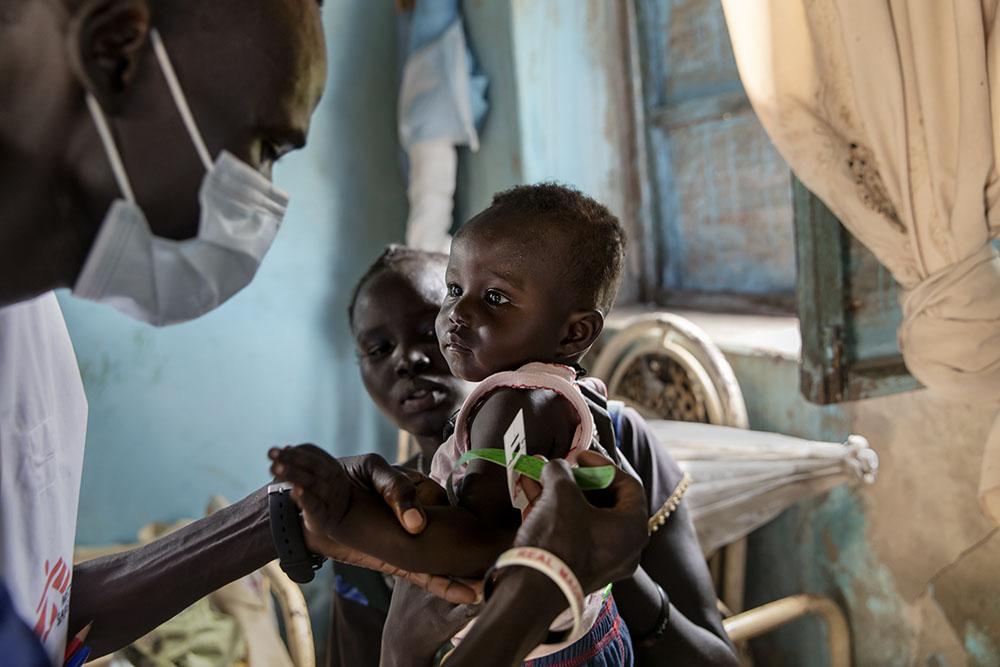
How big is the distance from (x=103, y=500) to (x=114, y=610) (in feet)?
6.98

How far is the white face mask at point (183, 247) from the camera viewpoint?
2.21ft

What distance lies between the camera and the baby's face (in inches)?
42.0

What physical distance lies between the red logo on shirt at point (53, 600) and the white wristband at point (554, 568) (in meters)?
0.49

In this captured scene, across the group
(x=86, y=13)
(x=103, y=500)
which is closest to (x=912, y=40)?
(x=86, y=13)

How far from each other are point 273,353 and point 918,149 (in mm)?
2531

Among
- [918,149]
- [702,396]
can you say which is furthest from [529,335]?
[702,396]

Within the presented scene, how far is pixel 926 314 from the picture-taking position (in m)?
1.30

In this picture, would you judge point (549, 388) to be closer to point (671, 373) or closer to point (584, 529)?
point (584, 529)

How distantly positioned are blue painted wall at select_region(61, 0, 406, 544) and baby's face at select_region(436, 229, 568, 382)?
2211 millimetres

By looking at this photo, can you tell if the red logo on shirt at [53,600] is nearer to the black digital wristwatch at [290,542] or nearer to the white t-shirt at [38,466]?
the white t-shirt at [38,466]

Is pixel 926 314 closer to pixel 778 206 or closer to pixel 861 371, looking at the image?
pixel 861 371

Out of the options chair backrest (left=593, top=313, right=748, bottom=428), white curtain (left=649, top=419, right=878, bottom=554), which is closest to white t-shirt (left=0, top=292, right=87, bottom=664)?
white curtain (left=649, top=419, right=878, bottom=554)

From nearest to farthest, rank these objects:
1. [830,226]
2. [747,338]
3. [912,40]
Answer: [912,40]
[830,226]
[747,338]

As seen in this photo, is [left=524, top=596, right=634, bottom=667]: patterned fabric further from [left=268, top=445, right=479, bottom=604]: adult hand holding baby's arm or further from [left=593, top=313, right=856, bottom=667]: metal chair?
[left=593, top=313, right=856, bottom=667]: metal chair
